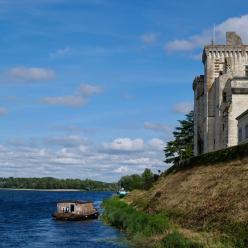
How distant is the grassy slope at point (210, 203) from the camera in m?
30.8

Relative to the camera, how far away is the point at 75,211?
71688mm

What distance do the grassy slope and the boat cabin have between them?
61.4 ft

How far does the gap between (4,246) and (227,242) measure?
20.7m

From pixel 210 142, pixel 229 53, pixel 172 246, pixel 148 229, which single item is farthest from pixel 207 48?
pixel 172 246

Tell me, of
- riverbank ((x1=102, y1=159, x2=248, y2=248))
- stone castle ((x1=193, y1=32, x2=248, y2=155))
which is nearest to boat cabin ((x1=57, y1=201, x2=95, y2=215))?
stone castle ((x1=193, y1=32, x2=248, y2=155))

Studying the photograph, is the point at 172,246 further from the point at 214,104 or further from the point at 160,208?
the point at 214,104

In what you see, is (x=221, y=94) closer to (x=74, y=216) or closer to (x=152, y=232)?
(x=74, y=216)

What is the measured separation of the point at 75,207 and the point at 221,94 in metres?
24.0

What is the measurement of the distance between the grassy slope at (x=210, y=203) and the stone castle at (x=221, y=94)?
35.8 ft

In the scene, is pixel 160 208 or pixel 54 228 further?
pixel 54 228

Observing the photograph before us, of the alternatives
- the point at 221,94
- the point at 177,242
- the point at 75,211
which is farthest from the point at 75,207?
the point at 177,242

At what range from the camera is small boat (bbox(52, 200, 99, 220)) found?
68875 millimetres

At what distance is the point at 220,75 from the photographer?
67.2 metres

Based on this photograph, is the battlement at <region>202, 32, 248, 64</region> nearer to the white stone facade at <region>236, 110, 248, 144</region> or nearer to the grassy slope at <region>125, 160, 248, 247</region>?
the white stone facade at <region>236, 110, 248, 144</region>
